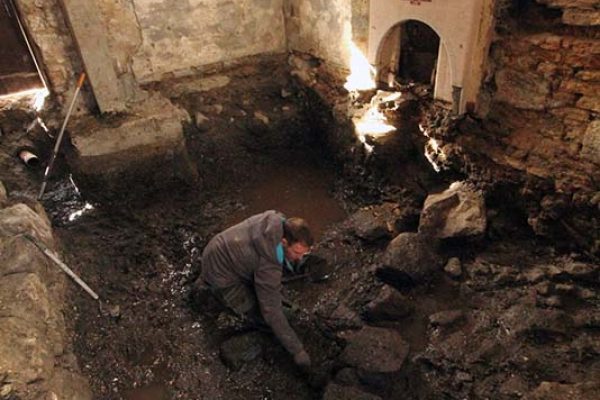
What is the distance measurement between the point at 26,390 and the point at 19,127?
12.1 ft

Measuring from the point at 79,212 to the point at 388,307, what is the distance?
359 centimetres

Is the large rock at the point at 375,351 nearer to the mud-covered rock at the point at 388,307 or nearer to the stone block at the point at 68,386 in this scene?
the mud-covered rock at the point at 388,307

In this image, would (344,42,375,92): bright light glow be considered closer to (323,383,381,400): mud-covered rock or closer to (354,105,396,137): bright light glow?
(354,105,396,137): bright light glow

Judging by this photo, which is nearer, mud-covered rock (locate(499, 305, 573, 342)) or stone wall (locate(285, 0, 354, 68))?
mud-covered rock (locate(499, 305, 573, 342))

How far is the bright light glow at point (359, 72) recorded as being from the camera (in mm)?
5145

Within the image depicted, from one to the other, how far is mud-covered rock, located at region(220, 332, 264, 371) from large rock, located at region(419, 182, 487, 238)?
6.17 feet

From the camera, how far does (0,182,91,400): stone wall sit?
217 cm

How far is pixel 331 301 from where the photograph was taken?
12.7ft

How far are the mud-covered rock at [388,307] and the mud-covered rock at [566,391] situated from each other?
3.57 ft

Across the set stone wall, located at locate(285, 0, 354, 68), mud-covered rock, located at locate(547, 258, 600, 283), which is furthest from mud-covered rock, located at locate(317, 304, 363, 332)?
stone wall, located at locate(285, 0, 354, 68)

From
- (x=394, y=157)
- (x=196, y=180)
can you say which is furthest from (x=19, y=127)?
(x=394, y=157)

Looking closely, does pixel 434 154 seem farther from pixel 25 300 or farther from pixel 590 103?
pixel 25 300

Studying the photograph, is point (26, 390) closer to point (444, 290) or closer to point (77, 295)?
point (77, 295)

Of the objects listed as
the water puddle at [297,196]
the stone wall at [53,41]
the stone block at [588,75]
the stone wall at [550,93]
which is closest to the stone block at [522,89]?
the stone wall at [550,93]
